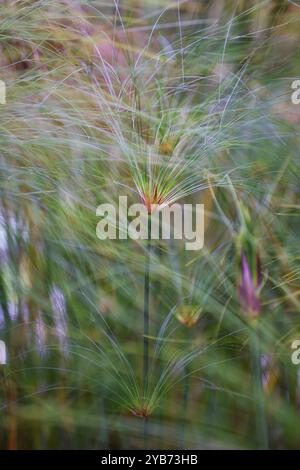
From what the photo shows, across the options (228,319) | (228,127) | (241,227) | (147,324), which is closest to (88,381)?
(147,324)

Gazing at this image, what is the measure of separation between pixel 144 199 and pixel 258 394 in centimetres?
43

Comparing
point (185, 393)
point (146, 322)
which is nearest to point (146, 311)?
point (146, 322)

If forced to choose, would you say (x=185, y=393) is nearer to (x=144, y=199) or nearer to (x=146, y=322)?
(x=146, y=322)

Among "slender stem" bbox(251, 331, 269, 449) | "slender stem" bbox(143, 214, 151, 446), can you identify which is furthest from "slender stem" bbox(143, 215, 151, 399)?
"slender stem" bbox(251, 331, 269, 449)

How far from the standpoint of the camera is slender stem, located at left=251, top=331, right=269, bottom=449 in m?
0.86

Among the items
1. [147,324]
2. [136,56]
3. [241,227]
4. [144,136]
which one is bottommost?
[147,324]

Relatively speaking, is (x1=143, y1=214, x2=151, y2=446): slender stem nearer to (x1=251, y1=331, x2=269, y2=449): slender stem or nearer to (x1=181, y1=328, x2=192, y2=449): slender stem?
(x1=181, y1=328, x2=192, y2=449): slender stem

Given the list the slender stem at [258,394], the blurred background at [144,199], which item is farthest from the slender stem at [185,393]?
the slender stem at [258,394]

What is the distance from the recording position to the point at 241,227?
859 millimetres

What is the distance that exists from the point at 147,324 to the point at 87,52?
53 cm

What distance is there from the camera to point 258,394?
0.86 m

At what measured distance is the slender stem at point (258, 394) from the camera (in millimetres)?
860

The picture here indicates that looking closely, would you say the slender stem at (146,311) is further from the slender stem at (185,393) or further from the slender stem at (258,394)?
the slender stem at (258,394)
